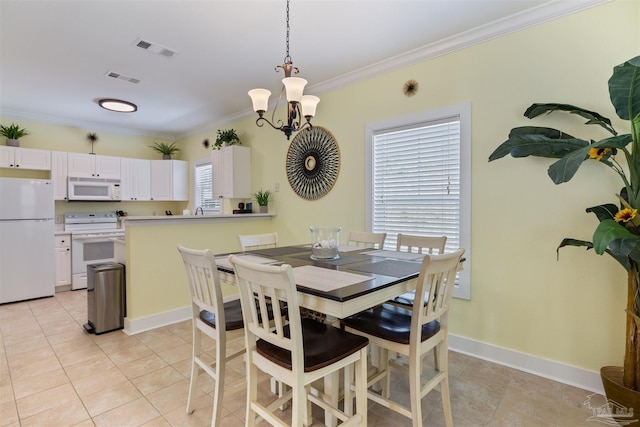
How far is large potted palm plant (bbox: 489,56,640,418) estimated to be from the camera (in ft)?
5.01

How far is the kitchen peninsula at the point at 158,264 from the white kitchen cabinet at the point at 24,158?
2502 mm

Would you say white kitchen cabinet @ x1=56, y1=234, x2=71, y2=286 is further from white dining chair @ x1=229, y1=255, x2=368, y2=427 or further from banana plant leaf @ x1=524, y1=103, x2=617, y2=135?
banana plant leaf @ x1=524, y1=103, x2=617, y2=135

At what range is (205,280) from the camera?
172 cm

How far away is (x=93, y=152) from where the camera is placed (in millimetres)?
5395

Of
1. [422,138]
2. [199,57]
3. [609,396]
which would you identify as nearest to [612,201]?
[609,396]

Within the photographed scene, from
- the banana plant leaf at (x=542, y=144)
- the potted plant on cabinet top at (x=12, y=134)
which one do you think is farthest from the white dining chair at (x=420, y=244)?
the potted plant on cabinet top at (x=12, y=134)

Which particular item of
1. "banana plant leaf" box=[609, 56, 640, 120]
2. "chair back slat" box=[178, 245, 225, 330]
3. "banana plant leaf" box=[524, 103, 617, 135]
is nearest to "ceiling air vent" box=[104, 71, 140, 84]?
"chair back slat" box=[178, 245, 225, 330]

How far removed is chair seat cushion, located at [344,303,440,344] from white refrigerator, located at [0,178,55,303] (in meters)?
4.66

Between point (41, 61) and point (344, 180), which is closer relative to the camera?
point (41, 61)

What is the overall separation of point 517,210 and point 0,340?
4.72 meters

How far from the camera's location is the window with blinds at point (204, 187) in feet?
18.4

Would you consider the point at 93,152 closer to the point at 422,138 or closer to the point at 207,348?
the point at 207,348

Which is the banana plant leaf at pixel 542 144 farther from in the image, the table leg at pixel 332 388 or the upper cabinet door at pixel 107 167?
the upper cabinet door at pixel 107 167

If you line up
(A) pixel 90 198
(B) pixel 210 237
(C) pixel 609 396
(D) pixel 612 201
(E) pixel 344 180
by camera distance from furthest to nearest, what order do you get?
(A) pixel 90 198 → (B) pixel 210 237 → (E) pixel 344 180 → (D) pixel 612 201 → (C) pixel 609 396
